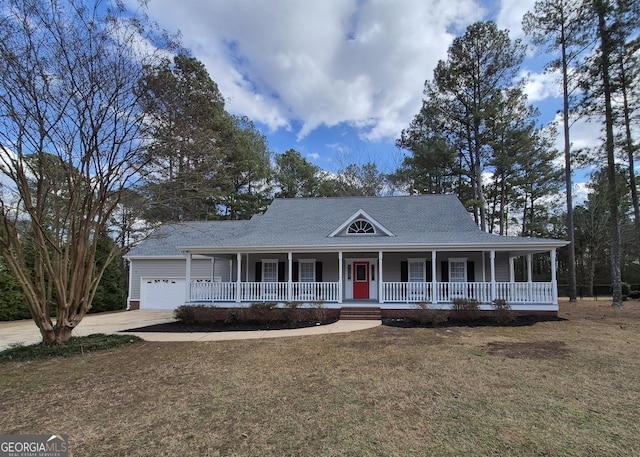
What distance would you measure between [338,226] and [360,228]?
1.26 meters

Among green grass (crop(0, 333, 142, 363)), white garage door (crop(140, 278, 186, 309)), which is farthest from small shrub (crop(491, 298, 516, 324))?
white garage door (crop(140, 278, 186, 309))

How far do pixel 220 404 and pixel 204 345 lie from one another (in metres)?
4.48

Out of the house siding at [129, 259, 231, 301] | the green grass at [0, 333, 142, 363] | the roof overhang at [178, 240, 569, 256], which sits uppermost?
the roof overhang at [178, 240, 569, 256]

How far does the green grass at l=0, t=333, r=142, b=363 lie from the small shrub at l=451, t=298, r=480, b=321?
10.7 metres

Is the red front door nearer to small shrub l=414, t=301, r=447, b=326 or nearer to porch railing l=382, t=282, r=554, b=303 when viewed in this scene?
porch railing l=382, t=282, r=554, b=303

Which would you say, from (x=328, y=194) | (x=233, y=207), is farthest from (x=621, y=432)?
(x=328, y=194)

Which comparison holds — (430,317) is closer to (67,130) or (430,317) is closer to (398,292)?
(398,292)

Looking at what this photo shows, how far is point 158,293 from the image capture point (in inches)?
728

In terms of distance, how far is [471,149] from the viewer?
24.4m

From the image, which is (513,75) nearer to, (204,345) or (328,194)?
(328,194)

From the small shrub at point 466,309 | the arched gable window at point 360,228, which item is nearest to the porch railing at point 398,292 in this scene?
the small shrub at point 466,309

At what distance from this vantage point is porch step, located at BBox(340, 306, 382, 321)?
41.2 ft

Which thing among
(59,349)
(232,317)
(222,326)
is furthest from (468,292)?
(59,349)

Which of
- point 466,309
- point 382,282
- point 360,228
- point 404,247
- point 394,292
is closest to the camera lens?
point 466,309
